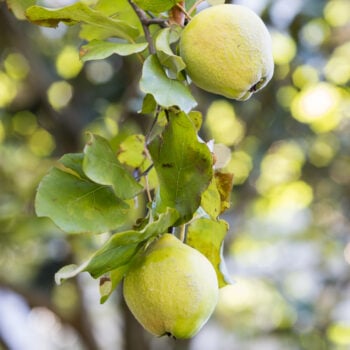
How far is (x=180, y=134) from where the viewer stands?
497mm

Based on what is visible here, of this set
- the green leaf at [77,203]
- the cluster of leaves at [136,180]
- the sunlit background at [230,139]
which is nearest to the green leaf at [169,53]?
the cluster of leaves at [136,180]

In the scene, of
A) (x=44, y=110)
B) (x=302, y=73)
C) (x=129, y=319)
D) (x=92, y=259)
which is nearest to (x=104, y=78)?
(x=44, y=110)

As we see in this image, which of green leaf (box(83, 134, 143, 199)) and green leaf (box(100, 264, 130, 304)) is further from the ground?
green leaf (box(83, 134, 143, 199))

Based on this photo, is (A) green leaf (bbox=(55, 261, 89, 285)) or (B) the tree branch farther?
(B) the tree branch

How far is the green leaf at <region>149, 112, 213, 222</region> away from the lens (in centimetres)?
49

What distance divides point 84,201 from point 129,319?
4.88ft

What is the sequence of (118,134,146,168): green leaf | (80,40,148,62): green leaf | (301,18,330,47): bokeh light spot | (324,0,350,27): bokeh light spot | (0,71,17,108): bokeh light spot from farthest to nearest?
(0,71,17,108): bokeh light spot, (324,0,350,27): bokeh light spot, (301,18,330,47): bokeh light spot, (118,134,146,168): green leaf, (80,40,148,62): green leaf

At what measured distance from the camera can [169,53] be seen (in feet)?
1.68

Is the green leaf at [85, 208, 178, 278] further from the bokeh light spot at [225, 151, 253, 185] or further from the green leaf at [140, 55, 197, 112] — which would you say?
the bokeh light spot at [225, 151, 253, 185]

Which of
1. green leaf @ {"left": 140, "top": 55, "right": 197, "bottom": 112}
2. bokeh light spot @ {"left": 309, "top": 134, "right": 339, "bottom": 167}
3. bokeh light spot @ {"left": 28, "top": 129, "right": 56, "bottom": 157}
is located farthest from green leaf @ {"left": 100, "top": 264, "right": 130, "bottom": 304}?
bokeh light spot @ {"left": 309, "top": 134, "right": 339, "bottom": 167}

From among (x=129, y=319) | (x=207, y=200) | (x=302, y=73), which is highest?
(x=207, y=200)

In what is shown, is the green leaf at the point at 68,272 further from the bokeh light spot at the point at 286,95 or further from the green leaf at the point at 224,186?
the bokeh light spot at the point at 286,95

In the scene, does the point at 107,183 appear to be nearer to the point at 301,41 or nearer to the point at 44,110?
the point at 301,41

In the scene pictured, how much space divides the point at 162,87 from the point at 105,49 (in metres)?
0.08
